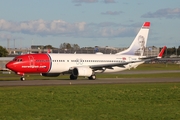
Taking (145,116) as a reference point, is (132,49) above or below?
above

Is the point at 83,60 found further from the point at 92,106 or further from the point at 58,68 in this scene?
the point at 92,106

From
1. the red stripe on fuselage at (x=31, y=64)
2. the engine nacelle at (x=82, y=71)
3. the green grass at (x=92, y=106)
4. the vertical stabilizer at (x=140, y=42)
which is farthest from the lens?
the vertical stabilizer at (x=140, y=42)

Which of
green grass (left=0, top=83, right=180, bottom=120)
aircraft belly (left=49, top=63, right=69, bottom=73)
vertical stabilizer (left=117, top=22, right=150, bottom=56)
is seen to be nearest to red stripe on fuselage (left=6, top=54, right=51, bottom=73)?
aircraft belly (left=49, top=63, right=69, bottom=73)

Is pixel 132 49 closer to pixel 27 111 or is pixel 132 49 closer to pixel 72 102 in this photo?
pixel 72 102

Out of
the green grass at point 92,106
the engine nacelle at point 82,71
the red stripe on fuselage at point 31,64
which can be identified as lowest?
the green grass at point 92,106

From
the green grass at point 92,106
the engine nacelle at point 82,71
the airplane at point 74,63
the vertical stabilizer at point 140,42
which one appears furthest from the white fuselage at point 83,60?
the green grass at point 92,106

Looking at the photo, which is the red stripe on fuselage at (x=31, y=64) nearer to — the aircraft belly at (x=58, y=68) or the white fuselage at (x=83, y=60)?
the aircraft belly at (x=58, y=68)

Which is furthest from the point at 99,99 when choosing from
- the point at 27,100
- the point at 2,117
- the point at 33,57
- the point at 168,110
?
the point at 33,57

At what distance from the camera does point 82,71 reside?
5381 centimetres

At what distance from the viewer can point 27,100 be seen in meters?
25.8

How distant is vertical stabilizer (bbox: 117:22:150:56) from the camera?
213 feet

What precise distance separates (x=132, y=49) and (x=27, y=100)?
133 feet

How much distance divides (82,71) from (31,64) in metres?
6.59

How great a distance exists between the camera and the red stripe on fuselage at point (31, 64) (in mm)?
51250
